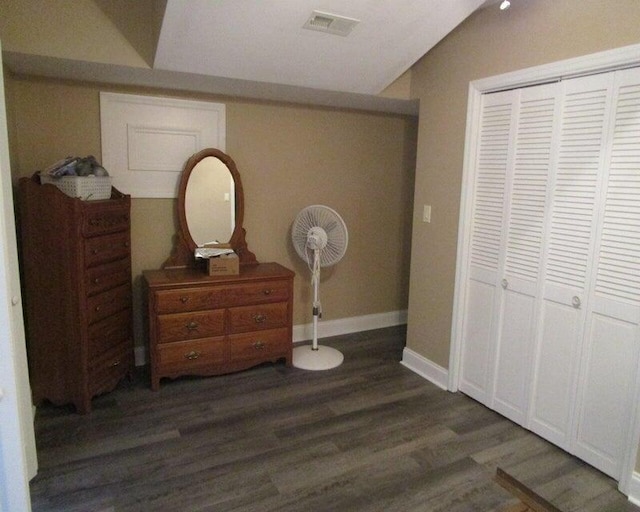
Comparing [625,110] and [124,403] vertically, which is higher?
[625,110]

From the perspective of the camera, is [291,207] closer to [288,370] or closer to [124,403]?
[288,370]

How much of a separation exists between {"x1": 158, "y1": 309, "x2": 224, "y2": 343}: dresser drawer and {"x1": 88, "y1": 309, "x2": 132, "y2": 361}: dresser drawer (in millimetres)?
255

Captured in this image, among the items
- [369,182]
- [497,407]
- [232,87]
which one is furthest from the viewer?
[369,182]

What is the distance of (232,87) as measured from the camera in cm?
299

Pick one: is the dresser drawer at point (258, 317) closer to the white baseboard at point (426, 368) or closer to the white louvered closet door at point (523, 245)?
the white baseboard at point (426, 368)

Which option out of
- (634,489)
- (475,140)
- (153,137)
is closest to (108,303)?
(153,137)

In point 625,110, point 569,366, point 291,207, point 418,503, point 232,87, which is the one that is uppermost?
point 232,87

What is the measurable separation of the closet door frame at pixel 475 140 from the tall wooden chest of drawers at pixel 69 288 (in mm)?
2149

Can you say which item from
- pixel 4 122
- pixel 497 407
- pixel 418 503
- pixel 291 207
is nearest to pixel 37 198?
pixel 4 122

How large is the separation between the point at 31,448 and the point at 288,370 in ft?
5.39

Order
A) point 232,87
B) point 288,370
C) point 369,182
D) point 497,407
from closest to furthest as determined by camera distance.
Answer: point 497,407 < point 232,87 < point 288,370 < point 369,182

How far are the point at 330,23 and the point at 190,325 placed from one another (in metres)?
1.98

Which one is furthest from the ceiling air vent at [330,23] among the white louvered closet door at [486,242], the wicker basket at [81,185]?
the wicker basket at [81,185]

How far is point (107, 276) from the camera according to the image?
2635mm
